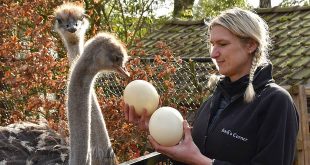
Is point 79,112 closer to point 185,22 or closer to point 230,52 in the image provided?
point 230,52

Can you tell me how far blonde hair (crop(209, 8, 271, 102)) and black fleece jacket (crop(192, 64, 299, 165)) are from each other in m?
0.03

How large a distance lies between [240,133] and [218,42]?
39cm

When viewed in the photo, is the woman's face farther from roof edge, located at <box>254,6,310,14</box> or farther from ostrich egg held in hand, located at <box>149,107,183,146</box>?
roof edge, located at <box>254,6,310,14</box>

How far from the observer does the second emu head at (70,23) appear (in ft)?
15.1

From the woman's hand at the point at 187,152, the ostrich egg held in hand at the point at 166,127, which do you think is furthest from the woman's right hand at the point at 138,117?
the woman's hand at the point at 187,152

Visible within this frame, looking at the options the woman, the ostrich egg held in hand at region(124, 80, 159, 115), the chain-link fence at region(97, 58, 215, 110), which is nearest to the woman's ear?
the woman

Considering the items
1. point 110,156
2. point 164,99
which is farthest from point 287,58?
point 110,156

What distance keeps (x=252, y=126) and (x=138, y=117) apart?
784mm

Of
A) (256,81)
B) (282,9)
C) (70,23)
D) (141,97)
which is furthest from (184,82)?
(256,81)

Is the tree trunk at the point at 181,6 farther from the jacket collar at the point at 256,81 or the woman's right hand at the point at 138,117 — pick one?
the jacket collar at the point at 256,81

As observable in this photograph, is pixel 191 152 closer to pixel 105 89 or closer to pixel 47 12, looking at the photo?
pixel 105 89

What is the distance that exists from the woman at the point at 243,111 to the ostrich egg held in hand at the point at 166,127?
0.04 metres

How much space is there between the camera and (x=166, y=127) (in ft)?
8.91

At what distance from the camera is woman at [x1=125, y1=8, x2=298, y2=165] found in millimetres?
2480
